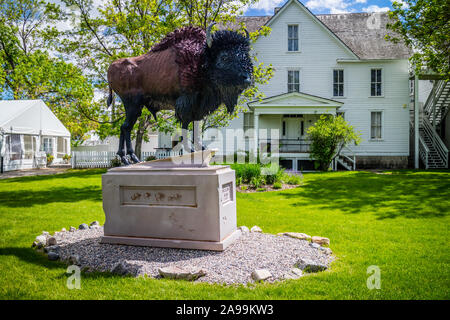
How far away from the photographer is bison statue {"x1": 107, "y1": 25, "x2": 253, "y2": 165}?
4.86 metres

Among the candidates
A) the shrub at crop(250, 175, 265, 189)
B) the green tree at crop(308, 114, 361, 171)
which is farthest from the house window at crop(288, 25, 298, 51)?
the shrub at crop(250, 175, 265, 189)

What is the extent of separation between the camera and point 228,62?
480 centimetres

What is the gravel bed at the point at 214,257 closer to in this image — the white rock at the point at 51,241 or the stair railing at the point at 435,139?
the white rock at the point at 51,241

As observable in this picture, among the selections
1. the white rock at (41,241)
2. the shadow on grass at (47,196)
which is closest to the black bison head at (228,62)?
the white rock at (41,241)

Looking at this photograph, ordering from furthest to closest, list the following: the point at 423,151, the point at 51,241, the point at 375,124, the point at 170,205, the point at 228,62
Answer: the point at 375,124 → the point at 423,151 → the point at 51,241 → the point at 170,205 → the point at 228,62

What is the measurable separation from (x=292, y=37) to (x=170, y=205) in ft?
61.5

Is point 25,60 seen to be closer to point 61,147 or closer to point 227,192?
point 61,147

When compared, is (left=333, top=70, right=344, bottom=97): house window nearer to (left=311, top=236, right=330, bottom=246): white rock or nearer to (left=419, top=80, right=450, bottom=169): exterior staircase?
(left=419, top=80, right=450, bottom=169): exterior staircase

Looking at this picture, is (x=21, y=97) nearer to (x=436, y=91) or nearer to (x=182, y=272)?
(x=182, y=272)

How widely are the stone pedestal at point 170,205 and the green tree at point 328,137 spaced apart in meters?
12.8

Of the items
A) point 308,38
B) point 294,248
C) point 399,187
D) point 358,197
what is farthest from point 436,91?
point 294,248

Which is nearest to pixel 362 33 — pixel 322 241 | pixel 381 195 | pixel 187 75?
pixel 381 195

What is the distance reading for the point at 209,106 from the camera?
17.5 feet
